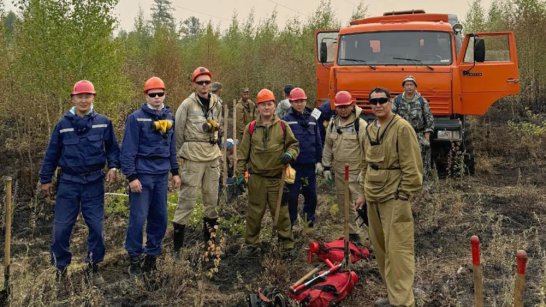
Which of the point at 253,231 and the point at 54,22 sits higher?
the point at 54,22

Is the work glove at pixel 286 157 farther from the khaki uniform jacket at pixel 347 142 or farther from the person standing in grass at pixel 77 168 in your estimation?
the person standing in grass at pixel 77 168

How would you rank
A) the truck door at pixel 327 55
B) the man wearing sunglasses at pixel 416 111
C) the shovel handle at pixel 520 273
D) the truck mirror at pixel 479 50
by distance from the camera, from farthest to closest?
the truck door at pixel 327 55, the truck mirror at pixel 479 50, the man wearing sunglasses at pixel 416 111, the shovel handle at pixel 520 273

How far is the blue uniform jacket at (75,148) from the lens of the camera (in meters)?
4.49

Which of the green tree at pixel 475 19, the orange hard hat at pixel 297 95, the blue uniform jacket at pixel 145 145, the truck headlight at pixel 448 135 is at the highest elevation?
the green tree at pixel 475 19

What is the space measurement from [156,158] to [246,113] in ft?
17.7

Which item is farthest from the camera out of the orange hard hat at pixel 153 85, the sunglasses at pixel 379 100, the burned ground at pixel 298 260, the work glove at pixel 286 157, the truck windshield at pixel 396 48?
the truck windshield at pixel 396 48

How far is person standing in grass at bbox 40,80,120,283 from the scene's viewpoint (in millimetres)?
4492

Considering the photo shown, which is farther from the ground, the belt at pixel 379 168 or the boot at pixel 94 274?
the belt at pixel 379 168

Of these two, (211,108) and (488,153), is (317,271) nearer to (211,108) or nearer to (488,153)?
(211,108)

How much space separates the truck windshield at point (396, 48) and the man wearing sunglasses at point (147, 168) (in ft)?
14.1

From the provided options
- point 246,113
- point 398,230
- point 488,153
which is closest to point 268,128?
point 398,230

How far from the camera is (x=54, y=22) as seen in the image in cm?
745

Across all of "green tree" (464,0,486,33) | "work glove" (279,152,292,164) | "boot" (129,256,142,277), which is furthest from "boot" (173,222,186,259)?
"green tree" (464,0,486,33)

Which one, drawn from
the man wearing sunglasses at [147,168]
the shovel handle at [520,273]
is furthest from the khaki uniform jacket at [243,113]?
the shovel handle at [520,273]
